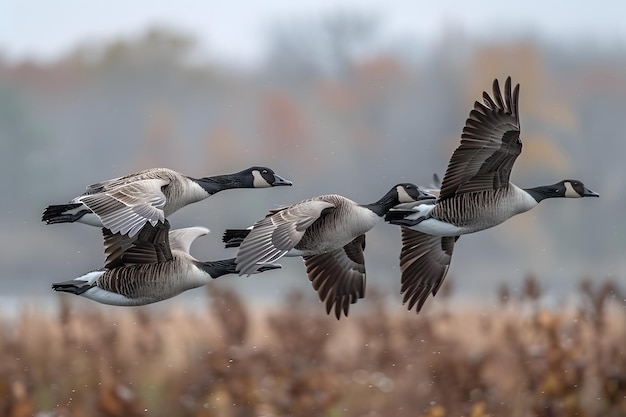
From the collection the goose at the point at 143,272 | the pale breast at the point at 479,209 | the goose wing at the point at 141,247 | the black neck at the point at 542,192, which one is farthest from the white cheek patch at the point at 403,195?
the goose wing at the point at 141,247

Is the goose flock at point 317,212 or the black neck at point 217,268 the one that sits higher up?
the goose flock at point 317,212

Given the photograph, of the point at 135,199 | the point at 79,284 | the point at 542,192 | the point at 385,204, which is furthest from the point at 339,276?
the point at 135,199

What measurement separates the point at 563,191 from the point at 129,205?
1941 millimetres

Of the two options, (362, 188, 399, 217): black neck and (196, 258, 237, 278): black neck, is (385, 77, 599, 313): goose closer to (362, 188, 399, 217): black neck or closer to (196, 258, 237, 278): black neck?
(362, 188, 399, 217): black neck

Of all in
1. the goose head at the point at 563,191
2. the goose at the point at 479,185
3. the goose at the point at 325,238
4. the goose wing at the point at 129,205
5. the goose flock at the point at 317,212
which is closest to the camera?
the goose wing at the point at 129,205

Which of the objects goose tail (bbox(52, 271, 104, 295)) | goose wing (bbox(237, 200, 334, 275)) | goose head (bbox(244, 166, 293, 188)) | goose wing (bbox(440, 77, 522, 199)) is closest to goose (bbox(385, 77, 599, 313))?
goose wing (bbox(440, 77, 522, 199))

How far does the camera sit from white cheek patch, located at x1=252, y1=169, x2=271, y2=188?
4.84m

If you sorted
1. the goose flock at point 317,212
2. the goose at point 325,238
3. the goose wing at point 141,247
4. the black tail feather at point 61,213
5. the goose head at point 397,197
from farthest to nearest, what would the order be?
the goose head at point 397,197
the goose wing at point 141,247
the goose flock at point 317,212
the black tail feather at point 61,213
the goose at point 325,238

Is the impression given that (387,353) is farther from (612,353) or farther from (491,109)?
(491,109)

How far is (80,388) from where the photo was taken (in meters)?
8.09

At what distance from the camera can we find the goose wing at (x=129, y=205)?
3916 mm

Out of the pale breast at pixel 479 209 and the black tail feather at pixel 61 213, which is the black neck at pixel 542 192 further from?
the black tail feather at pixel 61 213

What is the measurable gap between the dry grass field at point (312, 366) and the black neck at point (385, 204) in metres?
3.00

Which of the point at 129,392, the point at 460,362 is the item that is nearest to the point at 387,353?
the point at 460,362
